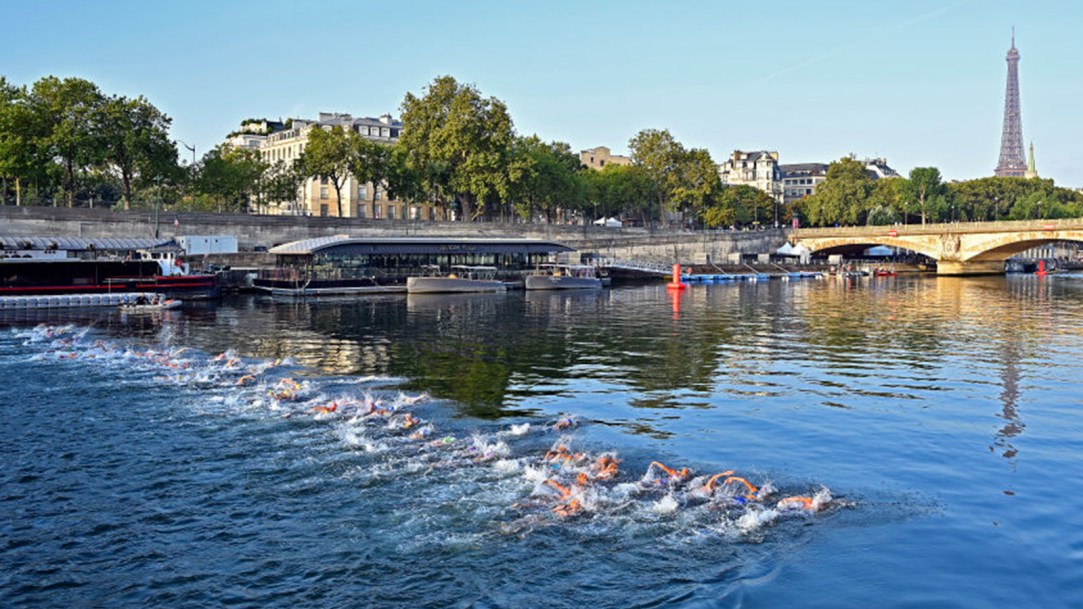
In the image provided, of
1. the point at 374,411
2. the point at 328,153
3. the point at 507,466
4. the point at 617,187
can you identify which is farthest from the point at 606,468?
the point at 617,187

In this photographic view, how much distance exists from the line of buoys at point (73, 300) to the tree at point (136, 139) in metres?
27.8

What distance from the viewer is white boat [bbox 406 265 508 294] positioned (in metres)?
83.4

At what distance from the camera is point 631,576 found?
14.1 metres

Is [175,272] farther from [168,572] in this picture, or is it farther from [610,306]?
[168,572]

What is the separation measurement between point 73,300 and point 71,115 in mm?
31374

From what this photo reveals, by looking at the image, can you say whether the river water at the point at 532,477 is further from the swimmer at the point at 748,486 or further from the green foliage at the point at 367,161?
the green foliage at the point at 367,161

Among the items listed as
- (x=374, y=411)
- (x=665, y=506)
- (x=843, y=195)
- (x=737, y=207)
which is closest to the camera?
(x=665, y=506)

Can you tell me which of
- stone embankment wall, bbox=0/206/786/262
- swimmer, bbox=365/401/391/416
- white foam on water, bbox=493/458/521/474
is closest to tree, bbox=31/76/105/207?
stone embankment wall, bbox=0/206/786/262

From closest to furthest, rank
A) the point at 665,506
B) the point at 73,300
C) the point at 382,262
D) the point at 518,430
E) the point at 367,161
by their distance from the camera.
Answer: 1. the point at 665,506
2. the point at 518,430
3. the point at 73,300
4. the point at 382,262
5. the point at 367,161

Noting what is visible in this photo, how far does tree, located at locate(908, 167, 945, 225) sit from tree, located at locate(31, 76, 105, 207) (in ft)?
488

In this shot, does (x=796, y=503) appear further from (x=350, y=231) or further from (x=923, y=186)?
(x=923, y=186)

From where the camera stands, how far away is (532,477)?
62.4ft

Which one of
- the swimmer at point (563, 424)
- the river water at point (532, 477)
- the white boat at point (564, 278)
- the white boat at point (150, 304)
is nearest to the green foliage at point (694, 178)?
the white boat at point (564, 278)

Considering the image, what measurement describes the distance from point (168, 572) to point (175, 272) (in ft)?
210
